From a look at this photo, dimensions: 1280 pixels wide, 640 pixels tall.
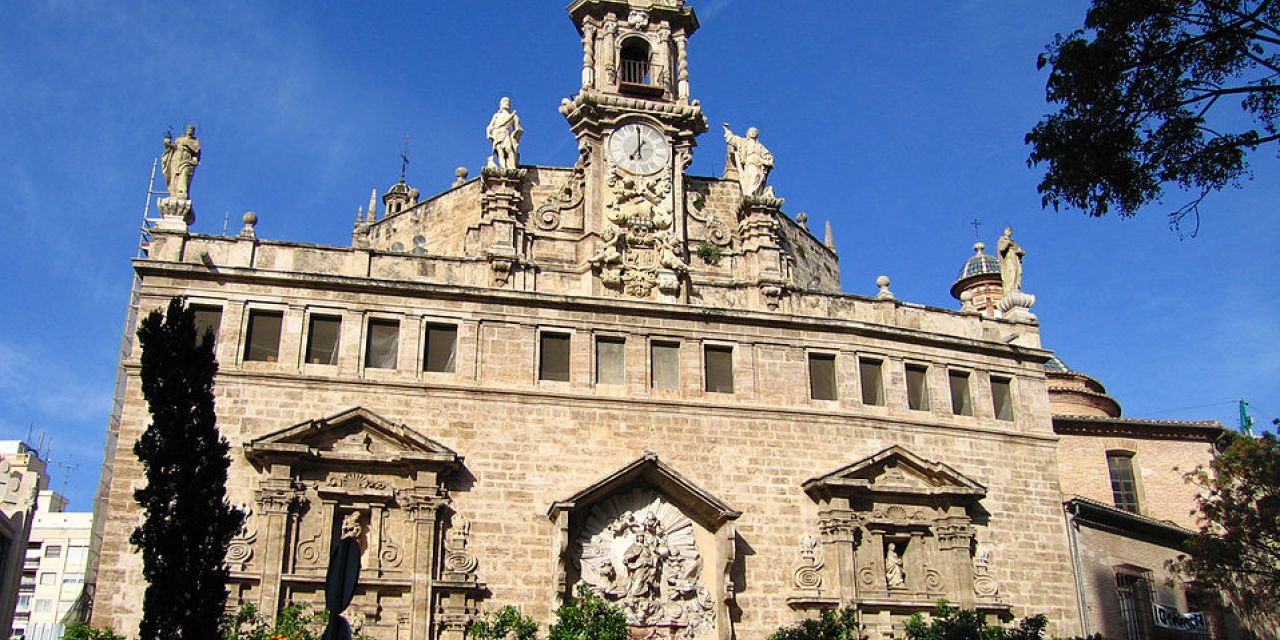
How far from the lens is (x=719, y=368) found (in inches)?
1115

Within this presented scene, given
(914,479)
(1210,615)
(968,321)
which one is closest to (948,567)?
(914,479)

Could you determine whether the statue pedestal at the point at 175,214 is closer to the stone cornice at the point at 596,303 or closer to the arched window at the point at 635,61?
the stone cornice at the point at 596,303

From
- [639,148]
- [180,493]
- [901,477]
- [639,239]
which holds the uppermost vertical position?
[639,148]

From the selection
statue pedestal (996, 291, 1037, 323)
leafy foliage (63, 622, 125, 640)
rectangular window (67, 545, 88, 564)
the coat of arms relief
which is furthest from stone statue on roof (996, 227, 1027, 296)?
rectangular window (67, 545, 88, 564)

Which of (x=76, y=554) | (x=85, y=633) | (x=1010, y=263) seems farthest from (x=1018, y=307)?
(x=76, y=554)

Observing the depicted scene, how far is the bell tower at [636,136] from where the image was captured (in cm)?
2884

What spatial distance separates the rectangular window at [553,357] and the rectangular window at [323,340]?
4287mm

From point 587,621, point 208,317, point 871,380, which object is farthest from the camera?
point 871,380

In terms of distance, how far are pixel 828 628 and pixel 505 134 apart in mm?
13451

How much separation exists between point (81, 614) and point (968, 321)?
2087 centimetres

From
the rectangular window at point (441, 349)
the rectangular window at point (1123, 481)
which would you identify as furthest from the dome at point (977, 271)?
the rectangular window at point (441, 349)

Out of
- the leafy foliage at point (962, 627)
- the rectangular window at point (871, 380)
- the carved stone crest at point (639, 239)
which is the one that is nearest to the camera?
the leafy foliage at point (962, 627)

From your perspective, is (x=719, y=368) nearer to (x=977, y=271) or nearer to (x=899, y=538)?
(x=899, y=538)

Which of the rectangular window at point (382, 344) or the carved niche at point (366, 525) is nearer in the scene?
the carved niche at point (366, 525)
